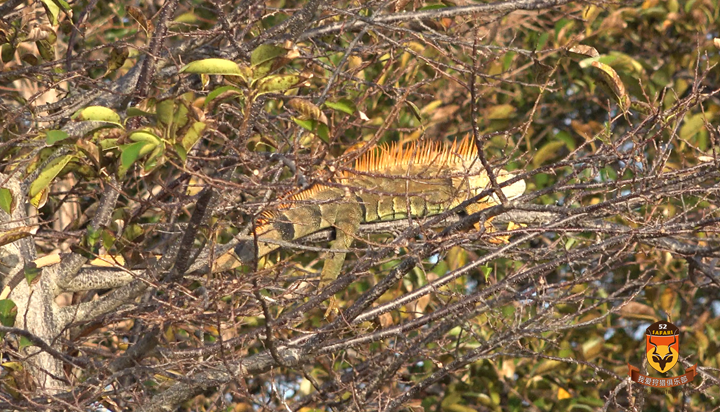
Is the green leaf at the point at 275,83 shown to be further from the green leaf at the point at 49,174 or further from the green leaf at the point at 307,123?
the green leaf at the point at 49,174

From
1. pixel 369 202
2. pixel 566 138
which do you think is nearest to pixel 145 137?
pixel 369 202

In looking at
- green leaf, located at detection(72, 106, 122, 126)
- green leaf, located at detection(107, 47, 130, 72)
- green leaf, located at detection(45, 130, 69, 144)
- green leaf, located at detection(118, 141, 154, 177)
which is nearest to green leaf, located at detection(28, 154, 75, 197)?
green leaf, located at detection(45, 130, 69, 144)

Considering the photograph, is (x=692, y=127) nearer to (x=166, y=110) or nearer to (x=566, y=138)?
(x=566, y=138)

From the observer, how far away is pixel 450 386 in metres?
6.03

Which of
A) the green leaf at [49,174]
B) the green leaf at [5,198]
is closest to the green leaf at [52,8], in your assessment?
the green leaf at [5,198]

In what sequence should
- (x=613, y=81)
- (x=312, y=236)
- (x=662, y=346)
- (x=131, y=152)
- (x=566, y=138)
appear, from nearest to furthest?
(x=131, y=152)
(x=613, y=81)
(x=662, y=346)
(x=312, y=236)
(x=566, y=138)

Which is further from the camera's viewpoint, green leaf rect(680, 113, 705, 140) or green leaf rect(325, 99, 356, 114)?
green leaf rect(680, 113, 705, 140)

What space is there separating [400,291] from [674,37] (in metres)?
3.47

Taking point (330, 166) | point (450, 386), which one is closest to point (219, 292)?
point (330, 166)

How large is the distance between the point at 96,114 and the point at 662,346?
11.5ft

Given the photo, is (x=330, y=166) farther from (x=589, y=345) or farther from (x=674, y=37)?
(x=674, y=37)

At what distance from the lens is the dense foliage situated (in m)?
2.94

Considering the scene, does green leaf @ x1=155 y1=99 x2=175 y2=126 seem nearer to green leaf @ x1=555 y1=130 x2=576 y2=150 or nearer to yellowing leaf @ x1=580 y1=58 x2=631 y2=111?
yellowing leaf @ x1=580 y1=58 x2=631 y2=111

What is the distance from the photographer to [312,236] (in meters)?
4.88
